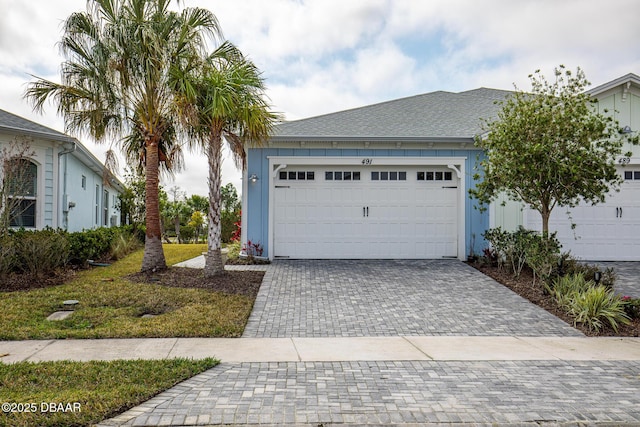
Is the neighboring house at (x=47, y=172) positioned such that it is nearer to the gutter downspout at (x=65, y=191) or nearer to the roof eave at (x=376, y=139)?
the gutter downspout at (x=65, y=191)

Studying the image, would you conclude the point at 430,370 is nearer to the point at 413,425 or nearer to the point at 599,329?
the point at 413,425

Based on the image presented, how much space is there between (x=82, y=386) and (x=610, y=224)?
13.1 meters

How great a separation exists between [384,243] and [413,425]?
8.87 m

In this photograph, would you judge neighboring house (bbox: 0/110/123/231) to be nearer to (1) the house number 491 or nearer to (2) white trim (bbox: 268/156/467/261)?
(2) white trim (bbox: 268/156/467/261)

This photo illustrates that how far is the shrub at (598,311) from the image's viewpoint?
6.70 meters

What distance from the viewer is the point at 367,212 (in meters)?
12.2

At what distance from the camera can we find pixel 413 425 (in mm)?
3443

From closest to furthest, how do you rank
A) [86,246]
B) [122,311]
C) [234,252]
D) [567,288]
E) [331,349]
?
[331,349] < [122,311] < [567,288] < [86,246] < [234,252]

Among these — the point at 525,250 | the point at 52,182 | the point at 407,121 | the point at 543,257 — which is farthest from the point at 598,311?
the point at 52,182

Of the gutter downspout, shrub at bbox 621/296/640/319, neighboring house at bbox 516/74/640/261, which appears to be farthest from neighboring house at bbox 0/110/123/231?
neighboring house at bbox 516/74/640/261

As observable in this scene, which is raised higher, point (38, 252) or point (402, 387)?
point (38, 252)

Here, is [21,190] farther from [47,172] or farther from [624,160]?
[624,160]

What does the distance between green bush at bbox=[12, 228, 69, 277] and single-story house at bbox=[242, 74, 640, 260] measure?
14.5ft

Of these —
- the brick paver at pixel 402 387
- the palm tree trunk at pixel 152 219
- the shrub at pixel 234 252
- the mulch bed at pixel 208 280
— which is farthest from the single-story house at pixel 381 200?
the brick paver at pixel 402 387
